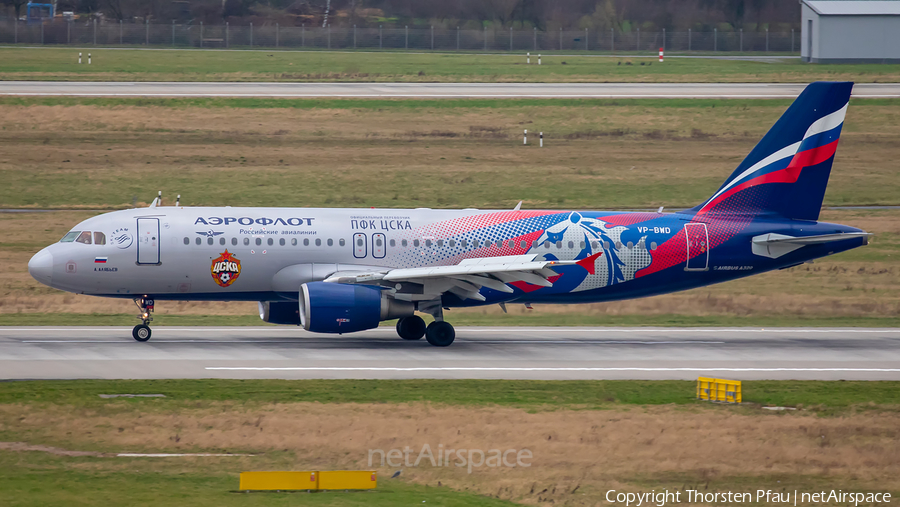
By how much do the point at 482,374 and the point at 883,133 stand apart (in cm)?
4994

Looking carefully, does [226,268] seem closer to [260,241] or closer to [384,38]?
[260,241]

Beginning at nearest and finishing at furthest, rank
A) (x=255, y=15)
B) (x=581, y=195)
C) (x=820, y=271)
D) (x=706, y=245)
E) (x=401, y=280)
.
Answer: (x=401, y=280) → (x=706, y=245) → (x=820, y=271) → (x=581, y=195) → (x=255, y=15)

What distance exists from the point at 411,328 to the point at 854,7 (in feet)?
218

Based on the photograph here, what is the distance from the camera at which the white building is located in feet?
283

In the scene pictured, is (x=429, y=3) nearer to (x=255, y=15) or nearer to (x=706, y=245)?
(x=255, y=15)

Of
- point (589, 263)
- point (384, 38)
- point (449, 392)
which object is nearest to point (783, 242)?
point (589, 263)

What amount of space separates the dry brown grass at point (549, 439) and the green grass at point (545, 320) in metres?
14.3

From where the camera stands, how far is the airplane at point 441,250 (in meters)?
32.0

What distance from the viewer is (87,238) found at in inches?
1272

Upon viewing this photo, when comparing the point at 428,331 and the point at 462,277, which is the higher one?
the point at 462,277

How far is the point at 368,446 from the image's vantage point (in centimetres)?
2077

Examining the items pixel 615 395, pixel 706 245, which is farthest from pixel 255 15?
pixel 615 395

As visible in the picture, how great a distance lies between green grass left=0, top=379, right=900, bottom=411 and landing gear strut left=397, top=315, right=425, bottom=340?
24.0ft

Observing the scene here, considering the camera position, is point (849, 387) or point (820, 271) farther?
point (820, 271)
